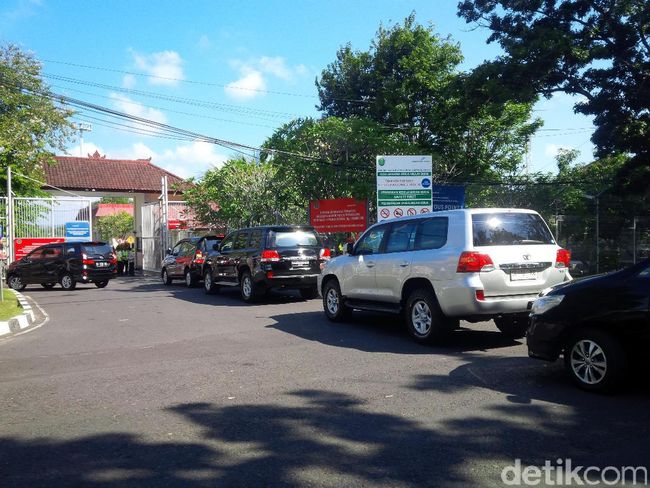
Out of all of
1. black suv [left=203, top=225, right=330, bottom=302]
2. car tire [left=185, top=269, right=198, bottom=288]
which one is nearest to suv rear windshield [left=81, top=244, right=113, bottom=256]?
car tire [left=185, top=269, right=198, bottom=288]

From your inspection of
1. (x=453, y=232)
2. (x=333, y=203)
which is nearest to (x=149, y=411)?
(x=453, y=232)

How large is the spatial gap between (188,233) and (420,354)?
2175 cm

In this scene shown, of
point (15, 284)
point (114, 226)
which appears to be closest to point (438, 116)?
point (15, 284)

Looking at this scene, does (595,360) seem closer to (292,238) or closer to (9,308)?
(292,238)

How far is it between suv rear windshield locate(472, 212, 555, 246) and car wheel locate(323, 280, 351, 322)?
10.9 ft

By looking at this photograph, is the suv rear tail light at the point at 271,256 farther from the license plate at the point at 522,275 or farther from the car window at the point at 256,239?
the license plate at the point at 522,275

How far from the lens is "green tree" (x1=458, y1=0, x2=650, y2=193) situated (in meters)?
22.3

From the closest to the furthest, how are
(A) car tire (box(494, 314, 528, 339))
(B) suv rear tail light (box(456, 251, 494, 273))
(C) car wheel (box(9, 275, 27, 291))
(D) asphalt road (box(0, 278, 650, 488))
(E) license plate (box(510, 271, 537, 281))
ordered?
(D) asphalt road (box(0, 278, 650, 488)) < (B) suv rear tail light (box(456, 251, 494, 273)) < (E) license plate (box(510, 271, 537, 281)) < (A) car tire (box(494, 314, 528, 339)) < (C) car wheel (box(9, 275, 27, 291))

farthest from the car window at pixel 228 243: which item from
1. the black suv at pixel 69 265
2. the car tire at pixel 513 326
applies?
the car tire at pixel 513 326

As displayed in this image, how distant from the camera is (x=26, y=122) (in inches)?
1256

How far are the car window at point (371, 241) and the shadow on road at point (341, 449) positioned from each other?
4713mm

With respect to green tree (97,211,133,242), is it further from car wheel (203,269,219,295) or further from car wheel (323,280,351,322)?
car wheel (323,280,351,322)

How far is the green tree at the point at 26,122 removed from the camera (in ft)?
97.8

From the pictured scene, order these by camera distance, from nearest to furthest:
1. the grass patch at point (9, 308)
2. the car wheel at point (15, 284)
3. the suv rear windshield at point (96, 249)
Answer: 1. the grass patch at point (9, 308)
2. the suv rear windshield at point (96, 249)
3. the car wheel at point (15, 284)
